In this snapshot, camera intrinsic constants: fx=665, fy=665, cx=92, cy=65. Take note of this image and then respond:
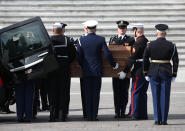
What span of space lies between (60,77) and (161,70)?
5.93ft

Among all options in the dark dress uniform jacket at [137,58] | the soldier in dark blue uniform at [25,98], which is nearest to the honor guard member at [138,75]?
the dark dress uniform jacket at [137,58]

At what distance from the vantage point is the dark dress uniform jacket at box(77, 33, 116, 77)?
11531mm

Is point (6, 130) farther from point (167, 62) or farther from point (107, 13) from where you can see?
point (107, 13)

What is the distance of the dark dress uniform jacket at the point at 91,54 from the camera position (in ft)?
37.8

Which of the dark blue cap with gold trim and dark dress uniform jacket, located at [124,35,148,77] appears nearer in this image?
dark dress uniform jacket, located at [124,35,148,77]

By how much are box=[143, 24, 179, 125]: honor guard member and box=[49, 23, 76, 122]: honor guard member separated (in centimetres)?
139

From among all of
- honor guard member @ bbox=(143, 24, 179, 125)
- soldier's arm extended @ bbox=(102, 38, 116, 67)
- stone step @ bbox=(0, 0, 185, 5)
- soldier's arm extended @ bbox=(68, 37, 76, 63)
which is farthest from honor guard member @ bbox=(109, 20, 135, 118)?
stone step @ bbox=(0, 0, 185, 5)

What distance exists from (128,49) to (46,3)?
1377 cm

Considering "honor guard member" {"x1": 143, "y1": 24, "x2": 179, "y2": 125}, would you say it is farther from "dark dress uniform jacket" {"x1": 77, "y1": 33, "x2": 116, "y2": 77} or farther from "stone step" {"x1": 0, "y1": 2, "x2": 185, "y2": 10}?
"stone step" {"x1": 0, "y1": 2, "x2": 185, "y2": 10}

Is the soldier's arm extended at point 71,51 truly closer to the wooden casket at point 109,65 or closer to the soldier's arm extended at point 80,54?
the soldier's arm extended at point 80,54

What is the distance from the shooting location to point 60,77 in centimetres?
1152

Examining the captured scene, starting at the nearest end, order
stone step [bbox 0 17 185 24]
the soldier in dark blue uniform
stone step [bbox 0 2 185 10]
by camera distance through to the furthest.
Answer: the soldier in dark blue uniform → stone step [bbox 0 17 185 24] → stone step [bbox 0 2 185 10]

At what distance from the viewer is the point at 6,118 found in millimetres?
12172

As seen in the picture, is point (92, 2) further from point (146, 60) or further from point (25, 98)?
point (146, 60)
